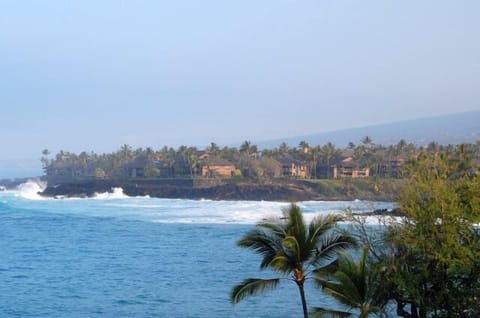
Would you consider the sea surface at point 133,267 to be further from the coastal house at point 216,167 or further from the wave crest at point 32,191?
the coastal house at point 216,167

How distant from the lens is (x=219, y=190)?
88812 millimetres

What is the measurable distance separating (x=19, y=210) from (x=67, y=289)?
1864 inches

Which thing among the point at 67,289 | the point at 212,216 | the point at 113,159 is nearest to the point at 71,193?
the point at 113,159

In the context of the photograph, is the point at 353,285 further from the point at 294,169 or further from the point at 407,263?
the point at 294,169

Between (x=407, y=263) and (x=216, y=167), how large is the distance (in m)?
89.0

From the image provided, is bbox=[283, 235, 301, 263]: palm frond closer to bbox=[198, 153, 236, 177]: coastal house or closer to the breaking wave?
the breaking wave

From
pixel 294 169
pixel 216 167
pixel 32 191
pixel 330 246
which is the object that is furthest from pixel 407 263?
pixel 32 191

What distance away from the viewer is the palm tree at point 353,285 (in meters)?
12.2

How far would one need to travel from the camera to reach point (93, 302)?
25375 mm

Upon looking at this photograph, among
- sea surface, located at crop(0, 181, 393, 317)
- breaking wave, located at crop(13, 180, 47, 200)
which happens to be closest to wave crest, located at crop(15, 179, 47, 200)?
breaking wave, located at crop(13, 180, 47, 200)

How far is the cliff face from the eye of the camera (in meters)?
85.4

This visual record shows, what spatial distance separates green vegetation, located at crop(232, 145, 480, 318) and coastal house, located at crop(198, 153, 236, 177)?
3409 inches

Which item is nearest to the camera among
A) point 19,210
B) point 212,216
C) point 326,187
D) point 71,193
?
point 212,216

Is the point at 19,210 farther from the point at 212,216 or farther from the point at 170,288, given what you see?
the point at 170,288
